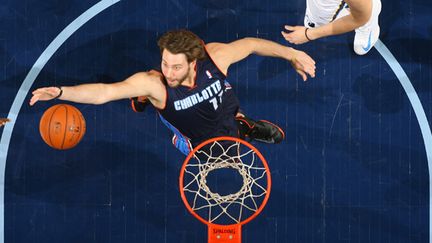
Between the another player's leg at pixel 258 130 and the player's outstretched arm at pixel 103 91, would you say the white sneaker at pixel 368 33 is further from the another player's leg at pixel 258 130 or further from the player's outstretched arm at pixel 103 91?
the player's outstretched arm at pixel 103 91

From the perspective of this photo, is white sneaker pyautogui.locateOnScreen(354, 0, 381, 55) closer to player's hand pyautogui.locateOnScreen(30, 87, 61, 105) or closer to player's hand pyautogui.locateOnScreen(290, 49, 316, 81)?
player's hand pyautogui.locateOnScreen(290, 49, 316, 81)

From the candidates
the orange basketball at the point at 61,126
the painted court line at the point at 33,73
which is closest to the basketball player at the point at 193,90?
the orange basketball at the point at 61,126

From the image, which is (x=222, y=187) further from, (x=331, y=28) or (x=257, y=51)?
(x=331, y=28)

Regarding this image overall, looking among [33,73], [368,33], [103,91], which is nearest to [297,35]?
[368,33]

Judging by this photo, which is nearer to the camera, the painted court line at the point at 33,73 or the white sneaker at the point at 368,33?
the white sneaker at the point at 368,33

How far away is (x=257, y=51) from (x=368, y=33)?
1522mm

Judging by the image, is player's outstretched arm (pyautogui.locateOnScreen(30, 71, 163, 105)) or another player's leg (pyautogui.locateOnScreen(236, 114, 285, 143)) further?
another player's leg (pyautogui.locateOnScreen(236, 114, 285, 143))

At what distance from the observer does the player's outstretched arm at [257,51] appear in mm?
7312

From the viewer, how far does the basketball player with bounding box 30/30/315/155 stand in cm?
665

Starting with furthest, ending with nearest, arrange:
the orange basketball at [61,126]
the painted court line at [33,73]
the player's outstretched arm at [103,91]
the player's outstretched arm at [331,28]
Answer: the painted court line at [33,73] → the player's outstretched arm at [331,28] → the orange basketball at [61,126] → the player's outstretched arm at [103,91]

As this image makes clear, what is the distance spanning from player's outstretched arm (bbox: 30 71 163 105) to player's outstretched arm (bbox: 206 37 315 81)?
0.76 metres

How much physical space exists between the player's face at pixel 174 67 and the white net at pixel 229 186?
4.44 feet

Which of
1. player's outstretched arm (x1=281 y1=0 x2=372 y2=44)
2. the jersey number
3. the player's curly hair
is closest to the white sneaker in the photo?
player's outstretched arm (x1=281 y1=0 x2=372 y2=44)

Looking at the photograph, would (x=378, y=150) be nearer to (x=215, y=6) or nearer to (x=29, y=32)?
(x=215, y=6)
